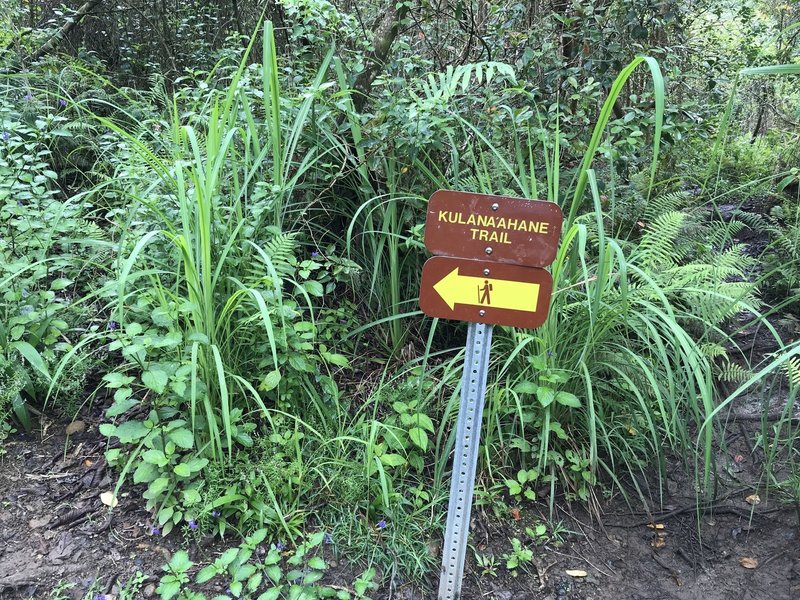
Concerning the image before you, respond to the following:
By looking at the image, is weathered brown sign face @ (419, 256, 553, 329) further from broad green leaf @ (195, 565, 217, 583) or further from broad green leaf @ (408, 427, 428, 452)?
broad green leaf @ (195, 565, 217, 583)

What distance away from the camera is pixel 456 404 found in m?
2.30

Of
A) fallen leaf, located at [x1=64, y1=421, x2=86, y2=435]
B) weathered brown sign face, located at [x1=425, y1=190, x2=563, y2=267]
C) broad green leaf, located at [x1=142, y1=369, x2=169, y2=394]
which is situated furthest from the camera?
fallen leaf, located at [x1=64, y1=421, x2=86, y2=435]

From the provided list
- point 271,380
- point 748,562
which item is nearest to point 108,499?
point 271,380

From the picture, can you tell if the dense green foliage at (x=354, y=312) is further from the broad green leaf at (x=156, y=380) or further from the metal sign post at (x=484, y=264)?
the metal sign post at (x=484, y=264)

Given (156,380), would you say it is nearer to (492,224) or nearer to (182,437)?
(182,437)

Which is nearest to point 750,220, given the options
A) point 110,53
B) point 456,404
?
point 456,404

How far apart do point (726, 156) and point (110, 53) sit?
5.64 m

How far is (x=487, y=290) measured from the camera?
5.07 feet

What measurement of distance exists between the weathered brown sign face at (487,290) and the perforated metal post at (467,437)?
0.21 feet

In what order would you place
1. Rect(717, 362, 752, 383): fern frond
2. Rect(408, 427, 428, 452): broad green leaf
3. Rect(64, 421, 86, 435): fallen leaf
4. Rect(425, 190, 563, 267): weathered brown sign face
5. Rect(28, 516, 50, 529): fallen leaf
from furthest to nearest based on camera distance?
Rect(717, 362, 752, 383): fern frond
Rect(64, 421, 86, 435): fallen leaf
Rect(408, 427, 428, 452): broad green leaf
Rect(28, 516, 50, 529): fallen leaf
Rect(425, 190, 563, 267): weathered brown sign face

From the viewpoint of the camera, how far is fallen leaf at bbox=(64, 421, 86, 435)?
7.48 ft

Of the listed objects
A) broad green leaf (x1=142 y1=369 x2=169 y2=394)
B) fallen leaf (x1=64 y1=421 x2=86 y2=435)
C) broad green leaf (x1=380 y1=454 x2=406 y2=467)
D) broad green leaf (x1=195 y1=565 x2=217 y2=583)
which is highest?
broad green leaf (x1=142 y1=369 x2=169 y2=394)

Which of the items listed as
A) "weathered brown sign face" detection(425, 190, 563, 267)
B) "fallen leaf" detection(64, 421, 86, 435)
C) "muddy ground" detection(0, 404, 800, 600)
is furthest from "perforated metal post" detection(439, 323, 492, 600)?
"fallen leaf" detection(64, 421, 86, 435)

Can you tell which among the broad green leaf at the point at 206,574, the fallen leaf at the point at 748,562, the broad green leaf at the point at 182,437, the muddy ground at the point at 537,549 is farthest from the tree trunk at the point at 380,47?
the fallen leaf at the point at 748,562
